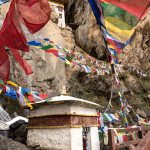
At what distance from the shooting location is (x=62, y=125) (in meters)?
4.43

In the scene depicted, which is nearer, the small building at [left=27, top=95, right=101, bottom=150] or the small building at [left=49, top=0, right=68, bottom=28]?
the small building at [left=27, top=95, right=101, bottom=150]

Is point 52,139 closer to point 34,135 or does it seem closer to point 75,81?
point 34,135

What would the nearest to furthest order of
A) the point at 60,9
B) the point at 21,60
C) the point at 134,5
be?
the point at 134,5, the point at 21,60, the point at 60,9

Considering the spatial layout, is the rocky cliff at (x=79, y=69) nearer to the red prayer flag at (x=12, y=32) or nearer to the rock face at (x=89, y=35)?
the rock face at (x=89, y=35)

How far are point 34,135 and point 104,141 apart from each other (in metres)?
2.75

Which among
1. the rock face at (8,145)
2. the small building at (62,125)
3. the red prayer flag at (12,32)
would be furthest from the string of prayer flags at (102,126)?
the red prayer flag at (12,32)

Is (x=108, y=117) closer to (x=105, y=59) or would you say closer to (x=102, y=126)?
(x=102, y=126)

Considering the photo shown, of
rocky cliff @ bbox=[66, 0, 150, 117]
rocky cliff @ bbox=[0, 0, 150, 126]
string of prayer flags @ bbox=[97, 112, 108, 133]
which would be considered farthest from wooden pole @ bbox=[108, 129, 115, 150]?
rocky cliff @ bbox=[66, 0, 150, 117]

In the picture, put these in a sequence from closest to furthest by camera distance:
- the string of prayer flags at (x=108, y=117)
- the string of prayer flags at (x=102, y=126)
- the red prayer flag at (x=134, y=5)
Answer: the red prayer flag at (x=134, y=5) → the string of prayer flags at (x=102, y=126) → the string of prayer flags at (x=108, y=117)

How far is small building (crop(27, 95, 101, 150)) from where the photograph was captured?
4355mm

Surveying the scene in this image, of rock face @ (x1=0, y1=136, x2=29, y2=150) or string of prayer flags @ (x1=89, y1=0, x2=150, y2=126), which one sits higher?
string of prayer flags @ (x1=89, y1=0, x2=150, y2=126)

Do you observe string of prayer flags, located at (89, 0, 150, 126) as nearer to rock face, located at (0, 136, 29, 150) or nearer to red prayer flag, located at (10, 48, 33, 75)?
red prayer flag, located at (10, 48, 33, 75)

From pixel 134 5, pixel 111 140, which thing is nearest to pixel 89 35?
pixel 134 5

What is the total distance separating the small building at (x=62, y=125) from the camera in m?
4.36
